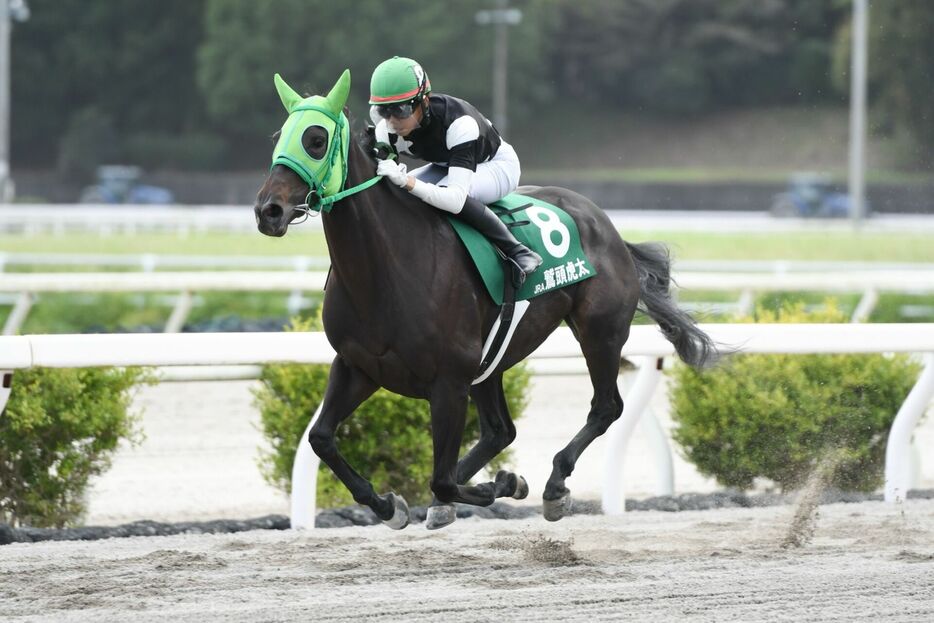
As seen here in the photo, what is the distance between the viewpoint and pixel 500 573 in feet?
14.4

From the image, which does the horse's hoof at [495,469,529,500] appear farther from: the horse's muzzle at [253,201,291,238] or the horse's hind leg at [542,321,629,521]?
the horse's muzzle at [253,201,291,238]

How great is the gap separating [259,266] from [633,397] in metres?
10.6

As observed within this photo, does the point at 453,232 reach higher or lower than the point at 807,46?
lower

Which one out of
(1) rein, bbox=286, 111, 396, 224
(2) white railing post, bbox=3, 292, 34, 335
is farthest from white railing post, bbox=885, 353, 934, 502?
(2) white railing post, bbox=3, 292, 34, 335

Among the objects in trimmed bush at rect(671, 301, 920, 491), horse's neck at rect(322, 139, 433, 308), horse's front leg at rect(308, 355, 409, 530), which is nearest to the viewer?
horse's neck at rect(322, 139, 433, 308)

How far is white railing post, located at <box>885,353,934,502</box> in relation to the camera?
5.86 meters

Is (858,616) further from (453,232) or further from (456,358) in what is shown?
(453,232)

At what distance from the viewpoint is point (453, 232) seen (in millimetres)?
4586

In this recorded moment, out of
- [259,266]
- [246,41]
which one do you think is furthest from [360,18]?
[259,266]

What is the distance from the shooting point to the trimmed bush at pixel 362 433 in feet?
18.4

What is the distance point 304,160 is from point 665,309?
1974 mm

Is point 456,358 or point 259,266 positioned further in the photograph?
point 259,266

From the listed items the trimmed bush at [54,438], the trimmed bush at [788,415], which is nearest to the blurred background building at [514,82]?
the trimmed bush at [788,415]

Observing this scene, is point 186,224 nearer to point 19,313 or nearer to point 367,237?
point 19,313
